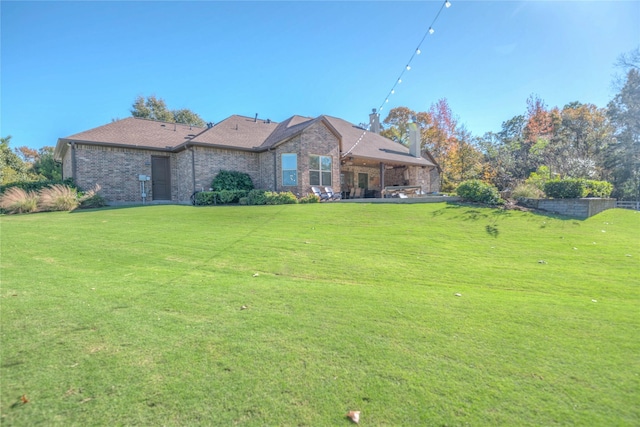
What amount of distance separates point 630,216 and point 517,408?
50.2 ft

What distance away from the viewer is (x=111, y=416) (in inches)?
77.1

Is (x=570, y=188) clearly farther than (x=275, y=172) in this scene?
No

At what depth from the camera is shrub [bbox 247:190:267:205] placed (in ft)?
49.2

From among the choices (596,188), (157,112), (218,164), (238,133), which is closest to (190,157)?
(218,164)

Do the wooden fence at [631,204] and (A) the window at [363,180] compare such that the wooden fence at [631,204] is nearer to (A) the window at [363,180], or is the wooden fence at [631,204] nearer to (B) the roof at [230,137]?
(B) the roof at [230,137]

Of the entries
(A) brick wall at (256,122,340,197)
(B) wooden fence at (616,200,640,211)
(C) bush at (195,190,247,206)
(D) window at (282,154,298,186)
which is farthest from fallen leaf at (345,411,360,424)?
(B) wooden fence at (616,200,640,211)

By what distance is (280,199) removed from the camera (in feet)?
49.9

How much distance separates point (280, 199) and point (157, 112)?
2840 centimetres

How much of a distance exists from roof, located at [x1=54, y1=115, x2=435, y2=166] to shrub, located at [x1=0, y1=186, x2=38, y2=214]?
3.32m

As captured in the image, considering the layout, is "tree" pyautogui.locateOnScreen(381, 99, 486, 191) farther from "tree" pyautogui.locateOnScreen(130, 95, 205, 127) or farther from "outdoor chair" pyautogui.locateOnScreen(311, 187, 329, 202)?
"tree" pyautogui.locateOnScreen(130, 95, 205, 127)

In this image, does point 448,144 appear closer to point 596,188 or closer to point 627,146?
point 627,146

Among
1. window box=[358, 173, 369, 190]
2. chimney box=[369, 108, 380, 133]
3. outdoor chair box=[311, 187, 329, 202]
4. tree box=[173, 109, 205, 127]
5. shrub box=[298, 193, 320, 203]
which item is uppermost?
tree box=[173, 109, 205, 127]

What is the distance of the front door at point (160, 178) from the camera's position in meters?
18.2

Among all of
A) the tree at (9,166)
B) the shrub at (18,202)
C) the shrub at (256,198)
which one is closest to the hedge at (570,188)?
the shrub at (256,198)
